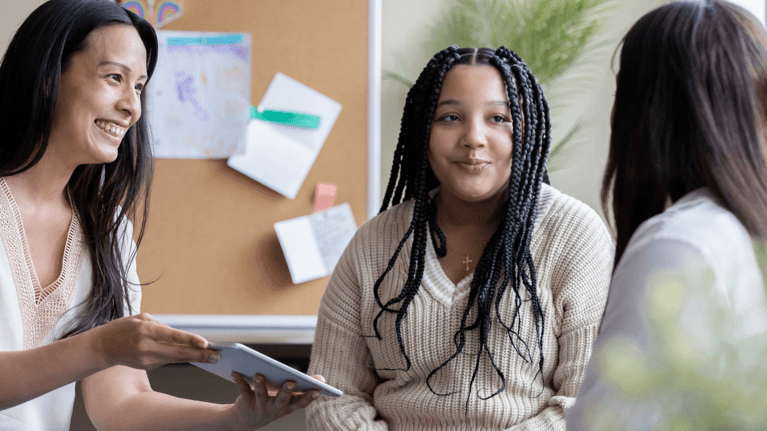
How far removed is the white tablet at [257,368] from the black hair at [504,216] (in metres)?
0.23

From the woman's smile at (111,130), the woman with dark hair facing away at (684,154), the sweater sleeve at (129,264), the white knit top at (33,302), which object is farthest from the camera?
the sweater sleeve at (129,264)

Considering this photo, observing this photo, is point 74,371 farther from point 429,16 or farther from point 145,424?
point 429,16

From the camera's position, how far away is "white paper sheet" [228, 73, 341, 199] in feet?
6.23

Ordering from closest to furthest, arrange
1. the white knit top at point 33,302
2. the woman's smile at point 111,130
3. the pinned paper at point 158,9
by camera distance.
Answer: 1. the white knit top at point 33,302
2. the woman's smile at point 111,130
3. the pinned paper at point 158,9

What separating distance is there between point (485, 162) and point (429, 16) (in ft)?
3.79

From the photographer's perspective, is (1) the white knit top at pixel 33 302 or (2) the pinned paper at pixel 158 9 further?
(2) the pinned paper at pixel 158 9

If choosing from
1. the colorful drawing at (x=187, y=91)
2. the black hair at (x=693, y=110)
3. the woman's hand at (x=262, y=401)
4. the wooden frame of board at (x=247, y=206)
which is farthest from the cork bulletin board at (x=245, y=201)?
the black hair at (x=693, y=110)

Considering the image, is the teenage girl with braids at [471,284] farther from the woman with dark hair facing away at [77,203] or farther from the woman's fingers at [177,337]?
the woman's fingers at [177,337]

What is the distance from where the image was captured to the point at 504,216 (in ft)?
3.94

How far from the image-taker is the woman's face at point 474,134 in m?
1.15

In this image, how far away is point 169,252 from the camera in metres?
1.91

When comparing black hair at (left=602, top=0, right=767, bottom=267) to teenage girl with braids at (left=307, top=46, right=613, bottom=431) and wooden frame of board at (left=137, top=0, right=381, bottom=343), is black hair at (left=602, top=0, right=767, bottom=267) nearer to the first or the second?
teenage girl with braids at (left=307, top=46, right=613, bottom=431)

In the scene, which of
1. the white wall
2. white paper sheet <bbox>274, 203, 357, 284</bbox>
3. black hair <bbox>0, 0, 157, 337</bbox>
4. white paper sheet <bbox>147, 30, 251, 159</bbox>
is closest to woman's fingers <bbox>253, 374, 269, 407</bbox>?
black hair <bbox>0, 0, 157, 337</bbox>

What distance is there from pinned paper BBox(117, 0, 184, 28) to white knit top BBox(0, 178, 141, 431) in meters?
0.86
